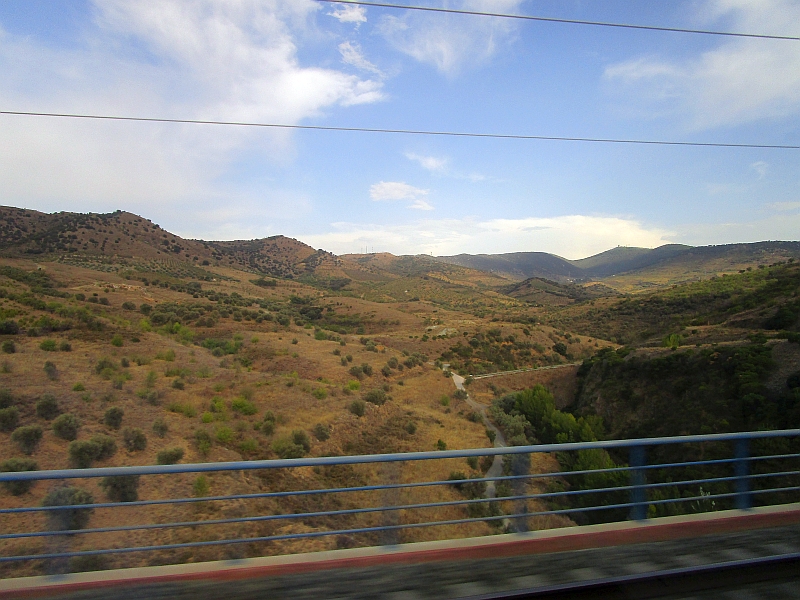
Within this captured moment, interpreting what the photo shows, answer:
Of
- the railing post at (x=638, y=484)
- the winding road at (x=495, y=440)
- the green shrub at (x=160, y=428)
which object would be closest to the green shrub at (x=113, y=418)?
the green shrub at (x=160, y=428)

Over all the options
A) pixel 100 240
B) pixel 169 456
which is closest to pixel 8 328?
pixel 169 456

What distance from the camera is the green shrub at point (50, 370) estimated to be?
55.6ft

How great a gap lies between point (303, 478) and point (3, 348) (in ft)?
50.4

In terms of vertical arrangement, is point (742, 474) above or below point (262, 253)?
below

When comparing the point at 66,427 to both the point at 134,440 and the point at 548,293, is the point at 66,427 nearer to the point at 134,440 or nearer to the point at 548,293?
the point at 134,440

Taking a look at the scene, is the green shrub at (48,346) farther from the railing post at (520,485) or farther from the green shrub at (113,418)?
the railing post at (520,485)

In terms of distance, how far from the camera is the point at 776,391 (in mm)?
19688

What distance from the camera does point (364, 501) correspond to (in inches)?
493

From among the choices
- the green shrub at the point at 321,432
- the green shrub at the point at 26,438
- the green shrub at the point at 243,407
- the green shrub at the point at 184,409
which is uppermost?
the green shrub at the point at 26,438

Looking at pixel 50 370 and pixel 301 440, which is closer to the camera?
pixel 301 440

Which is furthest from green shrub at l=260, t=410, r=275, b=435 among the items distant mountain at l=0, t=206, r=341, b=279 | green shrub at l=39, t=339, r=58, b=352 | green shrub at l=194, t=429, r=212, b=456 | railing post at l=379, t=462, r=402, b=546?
distant mountain at l=0, t=206, r=341, b=279

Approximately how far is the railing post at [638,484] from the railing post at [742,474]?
1005 millimetres

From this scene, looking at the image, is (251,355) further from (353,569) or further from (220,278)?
(220,278)

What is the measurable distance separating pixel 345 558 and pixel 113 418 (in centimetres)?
1337
